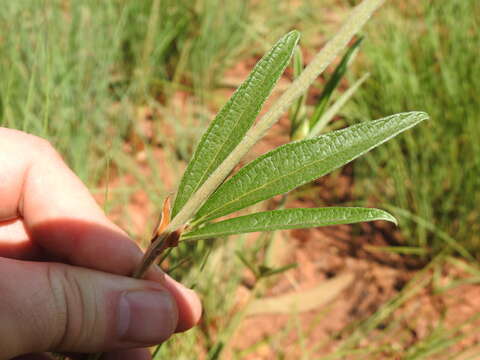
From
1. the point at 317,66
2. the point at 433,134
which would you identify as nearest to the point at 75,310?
the point at 317,66

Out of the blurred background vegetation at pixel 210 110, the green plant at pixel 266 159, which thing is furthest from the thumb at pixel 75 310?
the blurred background vegetation at pixel 210 110

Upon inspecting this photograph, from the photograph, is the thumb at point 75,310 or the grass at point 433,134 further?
the grass at point 433,134

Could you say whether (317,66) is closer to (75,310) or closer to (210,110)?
(75,310)

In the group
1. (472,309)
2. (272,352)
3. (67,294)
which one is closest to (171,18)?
(272,352)

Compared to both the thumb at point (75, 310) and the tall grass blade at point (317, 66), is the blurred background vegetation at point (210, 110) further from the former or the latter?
the tall grass blade at point (317, 66)

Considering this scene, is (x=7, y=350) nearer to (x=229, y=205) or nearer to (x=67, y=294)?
(x=67, y=294)

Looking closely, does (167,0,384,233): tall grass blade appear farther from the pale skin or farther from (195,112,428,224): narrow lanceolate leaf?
the pale skin
